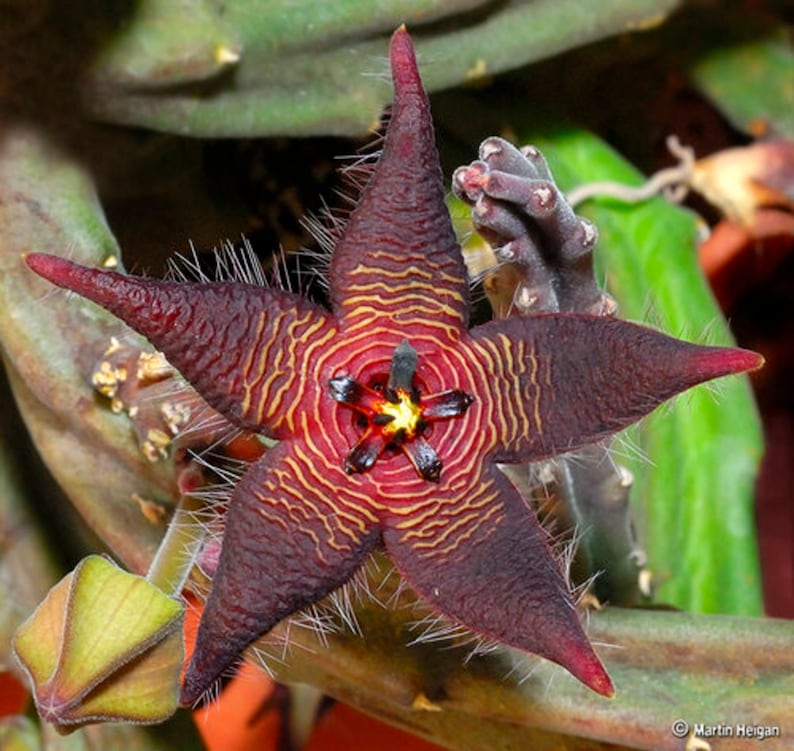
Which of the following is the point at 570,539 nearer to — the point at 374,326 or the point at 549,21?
the point at 374,326

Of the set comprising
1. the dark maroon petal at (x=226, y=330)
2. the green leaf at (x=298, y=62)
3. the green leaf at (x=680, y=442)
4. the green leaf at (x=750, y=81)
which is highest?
the green leaf at (x=298, y=62)

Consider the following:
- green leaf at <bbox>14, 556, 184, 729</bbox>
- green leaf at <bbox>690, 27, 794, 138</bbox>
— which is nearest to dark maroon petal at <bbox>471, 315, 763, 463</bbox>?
green leaf at <bbox>14, 556, 184, 729</bbox>

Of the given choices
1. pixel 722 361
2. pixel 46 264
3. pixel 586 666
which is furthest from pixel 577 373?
pixel 46 264

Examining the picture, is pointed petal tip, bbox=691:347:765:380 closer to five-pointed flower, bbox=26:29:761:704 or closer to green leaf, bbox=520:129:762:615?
five-pointed flower, bbox=26:29:761:704

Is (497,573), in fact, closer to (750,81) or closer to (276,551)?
(276,551)

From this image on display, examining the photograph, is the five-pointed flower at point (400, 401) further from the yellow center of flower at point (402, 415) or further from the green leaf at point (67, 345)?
the green leaf at point (67, 345)

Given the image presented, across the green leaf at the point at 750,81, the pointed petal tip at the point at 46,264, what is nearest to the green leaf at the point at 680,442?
the green leaf at the point at 750,81

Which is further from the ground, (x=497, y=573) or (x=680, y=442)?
(x=497, y=573)
